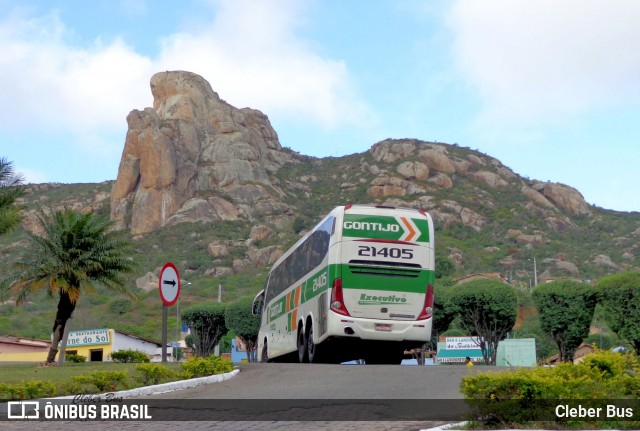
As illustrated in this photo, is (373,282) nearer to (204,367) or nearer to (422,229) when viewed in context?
(422,229)

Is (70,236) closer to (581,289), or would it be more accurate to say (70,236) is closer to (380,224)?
(380,224)

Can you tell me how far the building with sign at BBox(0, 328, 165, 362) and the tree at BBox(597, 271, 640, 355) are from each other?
3961 cm

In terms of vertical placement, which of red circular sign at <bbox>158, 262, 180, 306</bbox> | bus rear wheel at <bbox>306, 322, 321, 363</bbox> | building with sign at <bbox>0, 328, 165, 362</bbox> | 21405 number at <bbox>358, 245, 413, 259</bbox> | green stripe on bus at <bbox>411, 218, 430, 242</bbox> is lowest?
building with sign at <bbox>0, 328, 165, 362</bbox>

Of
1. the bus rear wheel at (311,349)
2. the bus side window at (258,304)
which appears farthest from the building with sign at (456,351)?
the bus rear wheel at (311,349)

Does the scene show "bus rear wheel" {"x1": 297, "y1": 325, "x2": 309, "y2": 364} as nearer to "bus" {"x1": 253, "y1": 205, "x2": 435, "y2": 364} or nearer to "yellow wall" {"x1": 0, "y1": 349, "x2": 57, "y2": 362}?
"bus" {"x1": 253, "y1": 205, "x2": 435, "y2": 364}

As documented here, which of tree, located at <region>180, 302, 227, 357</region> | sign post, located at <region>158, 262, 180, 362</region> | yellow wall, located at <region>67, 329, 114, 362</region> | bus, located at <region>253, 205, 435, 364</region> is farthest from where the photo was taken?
yellow wall, located at <region>67, 329, 114, 362</region>

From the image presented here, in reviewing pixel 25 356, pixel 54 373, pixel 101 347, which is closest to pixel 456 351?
pixel 101 347

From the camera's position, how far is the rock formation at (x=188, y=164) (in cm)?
13450

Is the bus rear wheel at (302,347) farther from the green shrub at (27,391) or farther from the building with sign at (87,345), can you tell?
the building with sign at (87,345)

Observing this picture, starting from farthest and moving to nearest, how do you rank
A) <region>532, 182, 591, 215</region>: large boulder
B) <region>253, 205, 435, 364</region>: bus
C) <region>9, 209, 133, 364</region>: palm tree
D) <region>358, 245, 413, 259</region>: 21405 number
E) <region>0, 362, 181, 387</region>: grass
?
<region>532, 182, 591, 215</region>: large boulder < <region>9, 209, 133, 364</region>: palm tree < <region>358, 245, 413, 259</region>: 21405 number < <region>253, 205, 435, 364</region>: bus < <region>0, 362, 181, 387</region>: grass

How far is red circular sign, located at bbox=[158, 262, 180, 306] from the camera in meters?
19.0

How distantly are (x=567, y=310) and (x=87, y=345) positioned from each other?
43840 millimetres

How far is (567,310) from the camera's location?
37344mm

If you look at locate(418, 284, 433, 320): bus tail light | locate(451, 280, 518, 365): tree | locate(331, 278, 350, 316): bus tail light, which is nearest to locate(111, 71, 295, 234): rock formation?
locate(451, 280, 518, 365): tree
